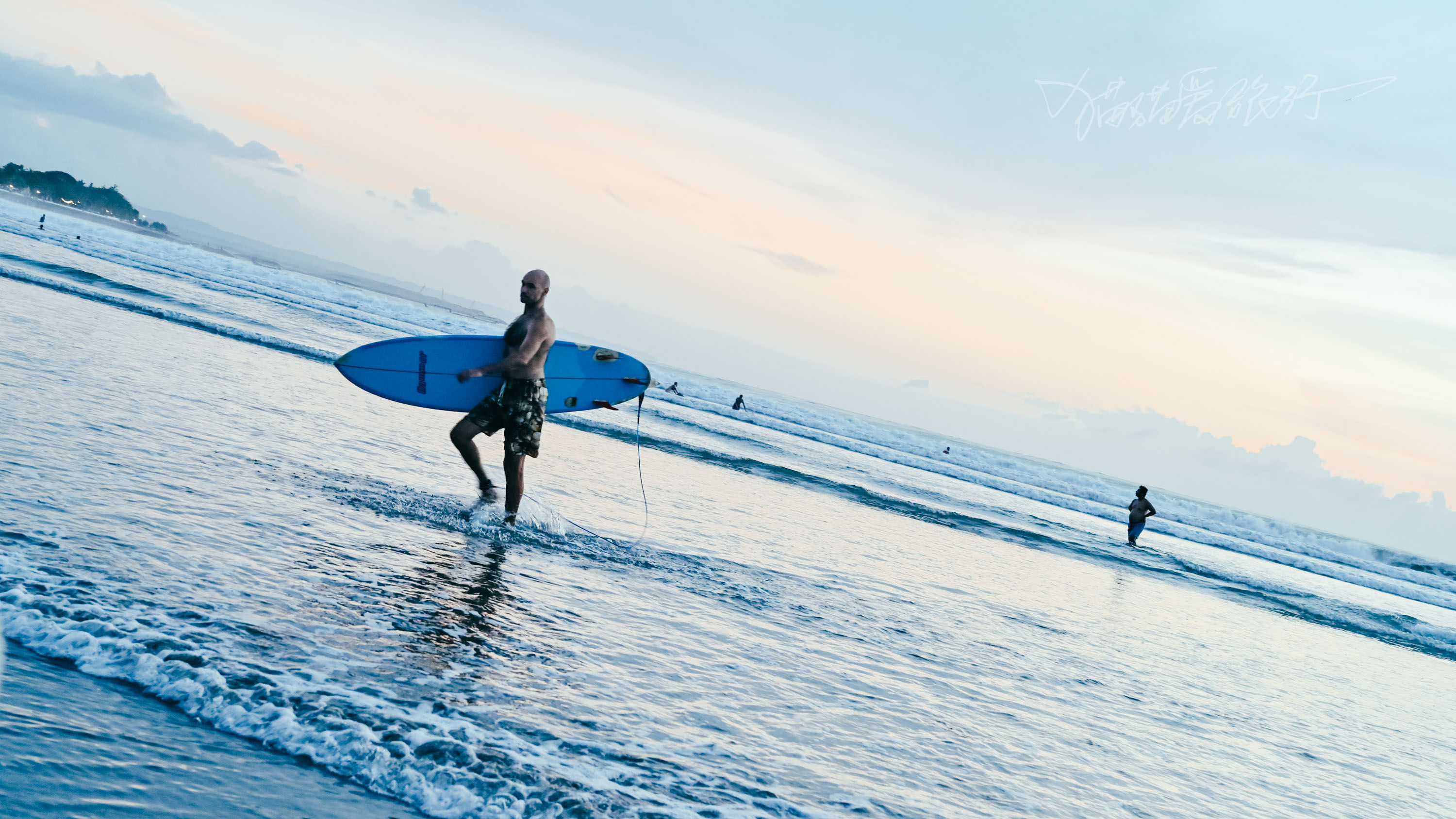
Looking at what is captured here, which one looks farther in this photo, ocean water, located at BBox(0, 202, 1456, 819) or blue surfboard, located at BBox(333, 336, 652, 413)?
blue surfboard, located at BBox(333, 336, 652, 413)

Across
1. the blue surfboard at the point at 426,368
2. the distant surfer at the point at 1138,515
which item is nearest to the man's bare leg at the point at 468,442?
the blue surfboard at the point at 426,368

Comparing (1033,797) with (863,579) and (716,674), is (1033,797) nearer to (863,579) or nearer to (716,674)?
(716,674)

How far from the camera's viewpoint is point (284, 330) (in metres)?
23.4

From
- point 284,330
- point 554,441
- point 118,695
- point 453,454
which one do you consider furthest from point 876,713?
point 284,330

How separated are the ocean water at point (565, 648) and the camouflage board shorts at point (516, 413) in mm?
869

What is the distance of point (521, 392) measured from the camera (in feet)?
25.0

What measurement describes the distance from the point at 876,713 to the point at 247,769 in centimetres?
331

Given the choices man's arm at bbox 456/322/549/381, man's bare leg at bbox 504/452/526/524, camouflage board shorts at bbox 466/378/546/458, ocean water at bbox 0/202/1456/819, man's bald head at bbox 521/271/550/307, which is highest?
man's bald head at bbox 521/271/550/307

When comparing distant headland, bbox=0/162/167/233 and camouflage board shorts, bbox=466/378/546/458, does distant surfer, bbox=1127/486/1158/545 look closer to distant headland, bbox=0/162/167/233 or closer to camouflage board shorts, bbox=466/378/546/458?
camouflage board shorts, bbox=466/378/546/458

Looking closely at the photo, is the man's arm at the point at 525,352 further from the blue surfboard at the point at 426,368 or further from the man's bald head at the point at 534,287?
→ the blue surfboard at the point at 426,368

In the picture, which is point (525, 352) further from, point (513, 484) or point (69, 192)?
point (69, 192)

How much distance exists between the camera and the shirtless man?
294 inches

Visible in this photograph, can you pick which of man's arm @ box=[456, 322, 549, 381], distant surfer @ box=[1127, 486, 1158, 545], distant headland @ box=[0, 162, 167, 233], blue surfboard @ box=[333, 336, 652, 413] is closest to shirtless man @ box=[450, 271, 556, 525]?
man's arm @ box=[456, 322, 549, 381]

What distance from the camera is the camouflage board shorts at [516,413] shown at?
7.61m
